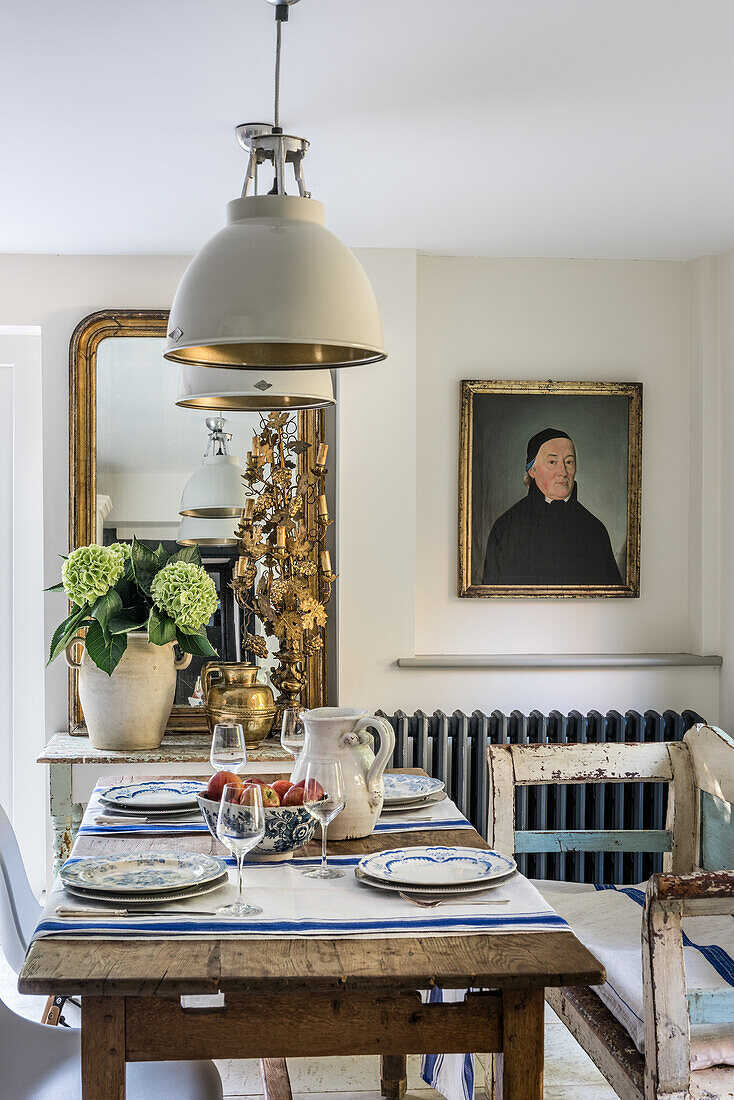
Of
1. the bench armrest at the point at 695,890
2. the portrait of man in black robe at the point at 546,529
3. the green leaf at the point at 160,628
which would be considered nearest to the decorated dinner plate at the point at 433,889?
the bench armrest at the point at 695,890

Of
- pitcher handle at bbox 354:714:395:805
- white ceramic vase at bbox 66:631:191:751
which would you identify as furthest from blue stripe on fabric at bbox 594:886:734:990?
white ceramic vase at bbox 66:631:191:751

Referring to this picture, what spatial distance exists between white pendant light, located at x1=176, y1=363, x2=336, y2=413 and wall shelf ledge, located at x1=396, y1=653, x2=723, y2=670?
1579 millimetres

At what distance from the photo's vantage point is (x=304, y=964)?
1.41 metres

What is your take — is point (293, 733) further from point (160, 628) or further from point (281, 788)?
point (160, 628)

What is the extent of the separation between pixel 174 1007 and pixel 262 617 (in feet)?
7.11

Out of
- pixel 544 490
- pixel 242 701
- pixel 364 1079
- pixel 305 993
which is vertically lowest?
pixel 364 1079

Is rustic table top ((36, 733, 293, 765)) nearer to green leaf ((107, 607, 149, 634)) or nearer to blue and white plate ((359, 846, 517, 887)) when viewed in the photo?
green leaf ((107, 607, 149, 634))

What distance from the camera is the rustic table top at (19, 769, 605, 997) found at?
1347 millimetres

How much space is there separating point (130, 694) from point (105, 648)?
0.19 meters

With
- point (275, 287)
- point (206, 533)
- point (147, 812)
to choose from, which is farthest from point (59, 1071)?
point (206, 533)

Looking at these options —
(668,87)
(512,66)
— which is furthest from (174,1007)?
(668,87)

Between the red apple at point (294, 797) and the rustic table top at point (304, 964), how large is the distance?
354mm

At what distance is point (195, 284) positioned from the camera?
5.45 feet

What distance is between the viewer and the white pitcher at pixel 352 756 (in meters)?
1.90
